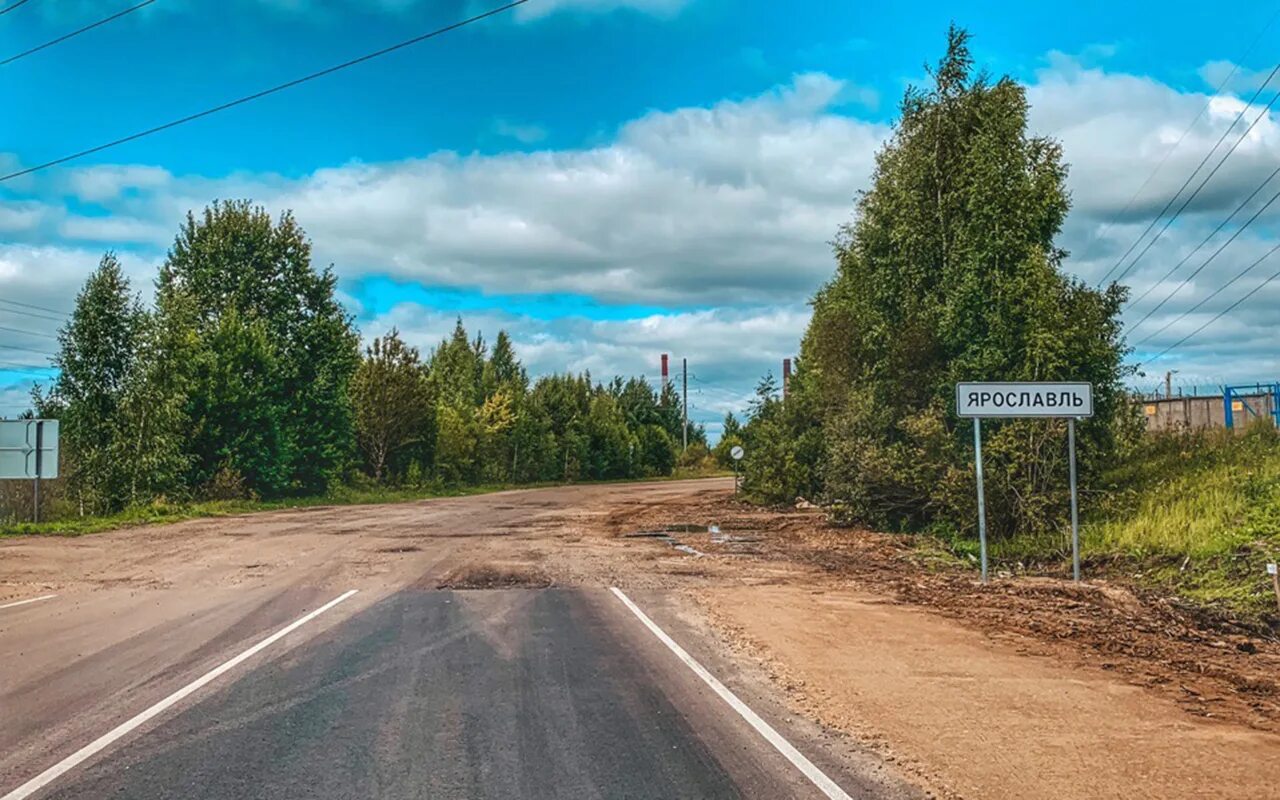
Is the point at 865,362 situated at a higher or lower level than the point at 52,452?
higher

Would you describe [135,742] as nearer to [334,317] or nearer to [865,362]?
[865,362]

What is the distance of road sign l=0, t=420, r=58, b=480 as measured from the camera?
1014 inches

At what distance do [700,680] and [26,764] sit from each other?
4788 mm

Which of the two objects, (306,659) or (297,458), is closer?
(306,659)

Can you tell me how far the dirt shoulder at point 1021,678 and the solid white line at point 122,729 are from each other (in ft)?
15.5

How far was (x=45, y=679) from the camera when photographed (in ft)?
26.5

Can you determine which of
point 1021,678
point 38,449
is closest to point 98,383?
point 38,449

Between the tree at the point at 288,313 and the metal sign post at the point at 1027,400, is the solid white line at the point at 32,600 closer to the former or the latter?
the metal sign post at the point at 1027,400

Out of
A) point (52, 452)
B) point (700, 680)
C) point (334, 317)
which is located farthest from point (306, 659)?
point (334, 317)

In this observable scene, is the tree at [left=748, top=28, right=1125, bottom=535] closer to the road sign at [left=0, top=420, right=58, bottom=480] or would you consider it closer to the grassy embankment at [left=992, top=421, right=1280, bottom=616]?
the grassy embankment at [left=992, top=421, right=1280, bottom=616]

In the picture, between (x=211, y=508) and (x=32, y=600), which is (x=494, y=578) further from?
(x=211, y=508)

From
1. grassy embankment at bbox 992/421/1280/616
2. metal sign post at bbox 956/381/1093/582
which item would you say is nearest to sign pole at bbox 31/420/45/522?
metal sign post at bbox 956/381/1093/582

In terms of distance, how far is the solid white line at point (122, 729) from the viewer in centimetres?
534

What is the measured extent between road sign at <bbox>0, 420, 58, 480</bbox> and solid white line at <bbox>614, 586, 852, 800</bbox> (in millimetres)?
22786
